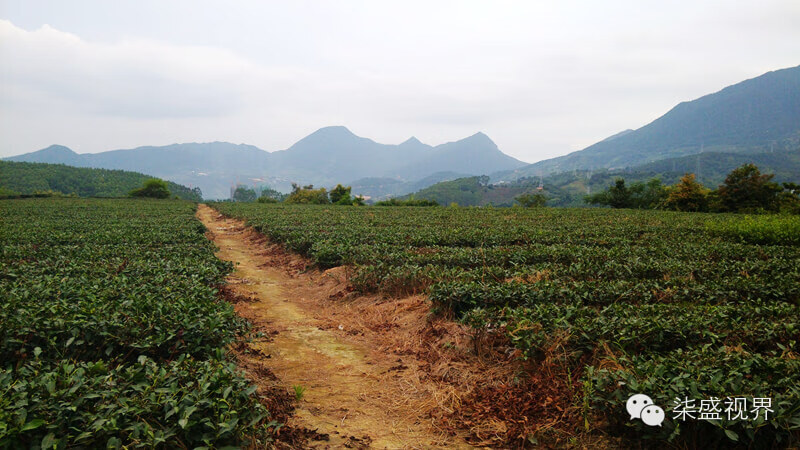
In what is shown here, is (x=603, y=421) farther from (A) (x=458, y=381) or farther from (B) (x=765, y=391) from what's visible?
(A) (x=458, y=381)

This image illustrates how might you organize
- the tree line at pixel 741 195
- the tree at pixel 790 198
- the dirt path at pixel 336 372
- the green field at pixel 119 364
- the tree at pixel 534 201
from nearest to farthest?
1. the green field at pixel 119 364
2. the dirt path at pixel 336 372
3. the tree at pixel 790 198
4. the tree line at pixel 741 195
5. the tree at pixel 534 201

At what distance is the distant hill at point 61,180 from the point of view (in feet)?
278

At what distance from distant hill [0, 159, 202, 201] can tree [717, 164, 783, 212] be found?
98.5 metres

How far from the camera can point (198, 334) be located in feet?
14.3

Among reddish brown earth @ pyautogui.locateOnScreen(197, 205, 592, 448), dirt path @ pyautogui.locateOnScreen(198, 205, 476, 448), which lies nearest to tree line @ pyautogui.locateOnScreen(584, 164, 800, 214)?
reddish brown earth @ pyautogui.locateOnScreen(197, 205, 592, 448)

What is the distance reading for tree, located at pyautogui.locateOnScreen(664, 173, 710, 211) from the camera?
40281 mm

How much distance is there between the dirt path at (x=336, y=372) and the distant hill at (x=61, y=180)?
95.5 meters

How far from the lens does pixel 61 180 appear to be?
9025 cm

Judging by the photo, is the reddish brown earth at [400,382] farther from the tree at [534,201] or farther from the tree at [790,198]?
the tree at [534,201]

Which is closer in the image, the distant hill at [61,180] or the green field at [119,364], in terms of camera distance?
the green field at [119,364]

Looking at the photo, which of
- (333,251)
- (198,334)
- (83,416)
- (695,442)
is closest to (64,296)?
(198,334)

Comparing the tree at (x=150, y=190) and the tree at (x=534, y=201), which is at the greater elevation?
the tree at (x=150, y=190)

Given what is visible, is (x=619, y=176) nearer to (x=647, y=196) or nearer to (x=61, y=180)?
(x=647, y=196)

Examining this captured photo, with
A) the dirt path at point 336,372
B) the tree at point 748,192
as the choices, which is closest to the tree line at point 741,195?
the tree at point 748,192
